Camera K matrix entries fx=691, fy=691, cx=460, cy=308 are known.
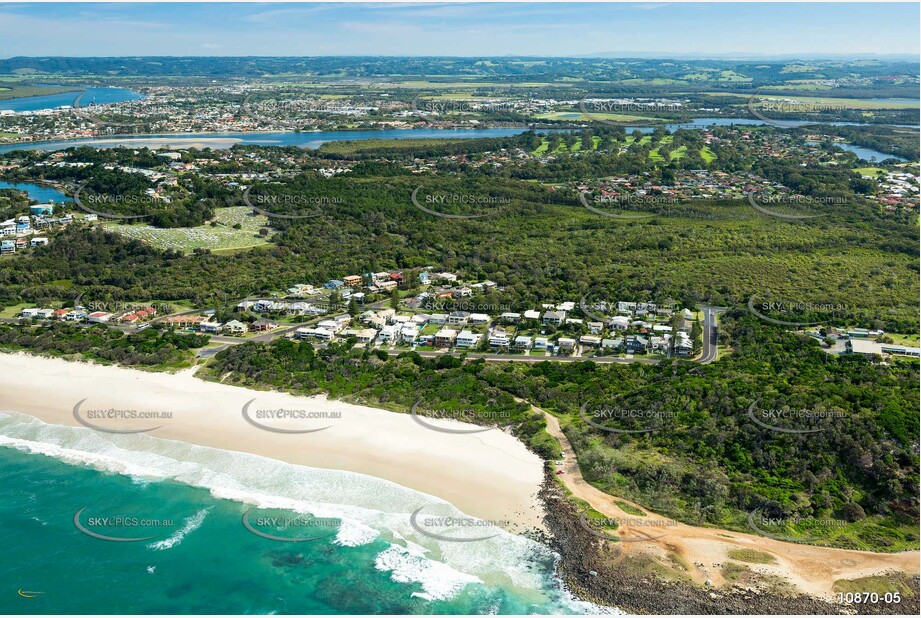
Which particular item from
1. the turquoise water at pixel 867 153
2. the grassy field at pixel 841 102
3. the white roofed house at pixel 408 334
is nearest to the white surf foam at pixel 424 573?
the white roofed house at pixel 408 334

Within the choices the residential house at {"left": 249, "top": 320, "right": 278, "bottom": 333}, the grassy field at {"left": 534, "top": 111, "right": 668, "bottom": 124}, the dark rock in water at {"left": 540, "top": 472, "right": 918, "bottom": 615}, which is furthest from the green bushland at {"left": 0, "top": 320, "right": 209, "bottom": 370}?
the grassy field at {"left": 534, "top": 111, "right": 668, "bottom": 124}

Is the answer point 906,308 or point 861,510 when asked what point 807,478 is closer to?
point 861,510

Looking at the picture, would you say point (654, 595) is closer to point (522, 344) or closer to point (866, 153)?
point (522, 344)

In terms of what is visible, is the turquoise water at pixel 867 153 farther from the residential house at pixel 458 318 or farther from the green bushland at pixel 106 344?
the green bushland at pixel 106 344

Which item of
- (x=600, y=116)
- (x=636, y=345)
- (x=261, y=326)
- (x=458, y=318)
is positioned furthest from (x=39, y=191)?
(x=600, y=116)

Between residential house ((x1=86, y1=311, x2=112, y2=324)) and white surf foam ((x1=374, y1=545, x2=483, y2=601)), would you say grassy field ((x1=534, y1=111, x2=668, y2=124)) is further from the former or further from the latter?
white surf foam ((x1=374, y1=545, x2=483, y2=601))
